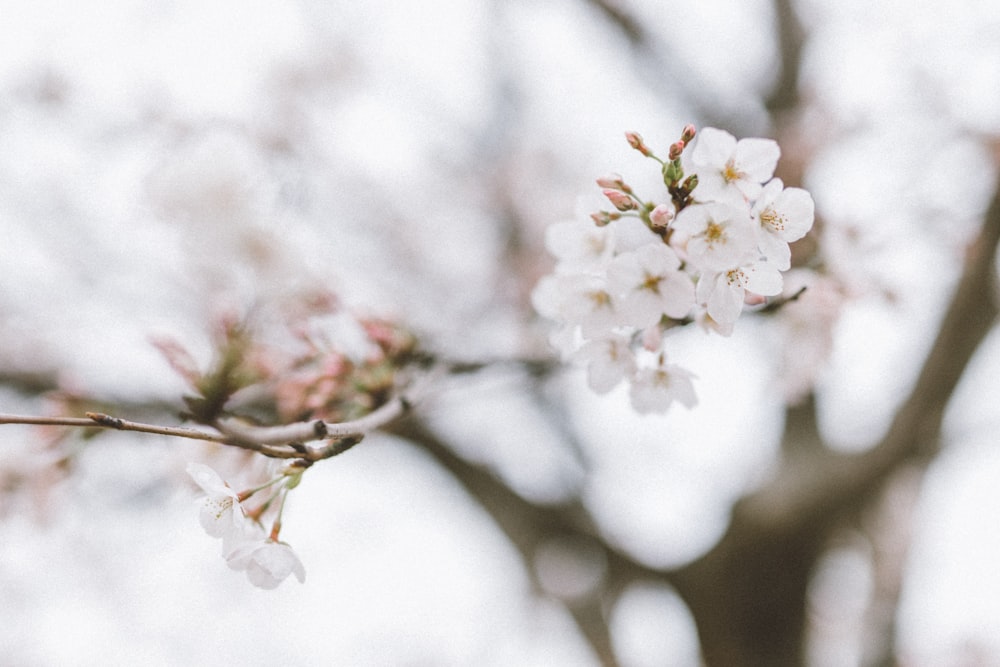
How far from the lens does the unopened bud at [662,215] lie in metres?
0.65

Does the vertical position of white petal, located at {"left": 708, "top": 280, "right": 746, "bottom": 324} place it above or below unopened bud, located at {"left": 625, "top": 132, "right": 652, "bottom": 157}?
below

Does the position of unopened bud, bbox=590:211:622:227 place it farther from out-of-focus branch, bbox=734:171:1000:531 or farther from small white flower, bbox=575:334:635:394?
out-of-focus branch, bbox=734:171:1000:531

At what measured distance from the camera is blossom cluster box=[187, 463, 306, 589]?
68 centimetres

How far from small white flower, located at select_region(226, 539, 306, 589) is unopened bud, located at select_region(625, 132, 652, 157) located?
0.58 m

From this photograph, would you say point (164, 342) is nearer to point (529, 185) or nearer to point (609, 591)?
point (609, 591)

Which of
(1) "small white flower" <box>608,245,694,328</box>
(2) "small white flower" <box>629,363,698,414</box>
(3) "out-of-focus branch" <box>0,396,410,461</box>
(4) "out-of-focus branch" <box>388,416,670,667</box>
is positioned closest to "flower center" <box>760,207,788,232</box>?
(1) "small white flower" <box>608,245,694,328</box>

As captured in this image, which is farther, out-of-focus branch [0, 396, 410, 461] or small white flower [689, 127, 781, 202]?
small white flower [689, 127, 781, 202]

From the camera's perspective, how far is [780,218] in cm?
69

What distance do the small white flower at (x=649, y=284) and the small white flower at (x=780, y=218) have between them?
3.6 inches

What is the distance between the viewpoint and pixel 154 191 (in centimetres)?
158

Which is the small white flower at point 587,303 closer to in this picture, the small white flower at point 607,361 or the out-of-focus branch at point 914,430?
the small white flower at point 607,361

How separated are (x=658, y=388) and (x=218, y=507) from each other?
21.7 inches

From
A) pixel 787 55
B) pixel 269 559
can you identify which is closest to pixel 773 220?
pixel 269 559

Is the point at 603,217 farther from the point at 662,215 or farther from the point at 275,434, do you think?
the point at 275,434
